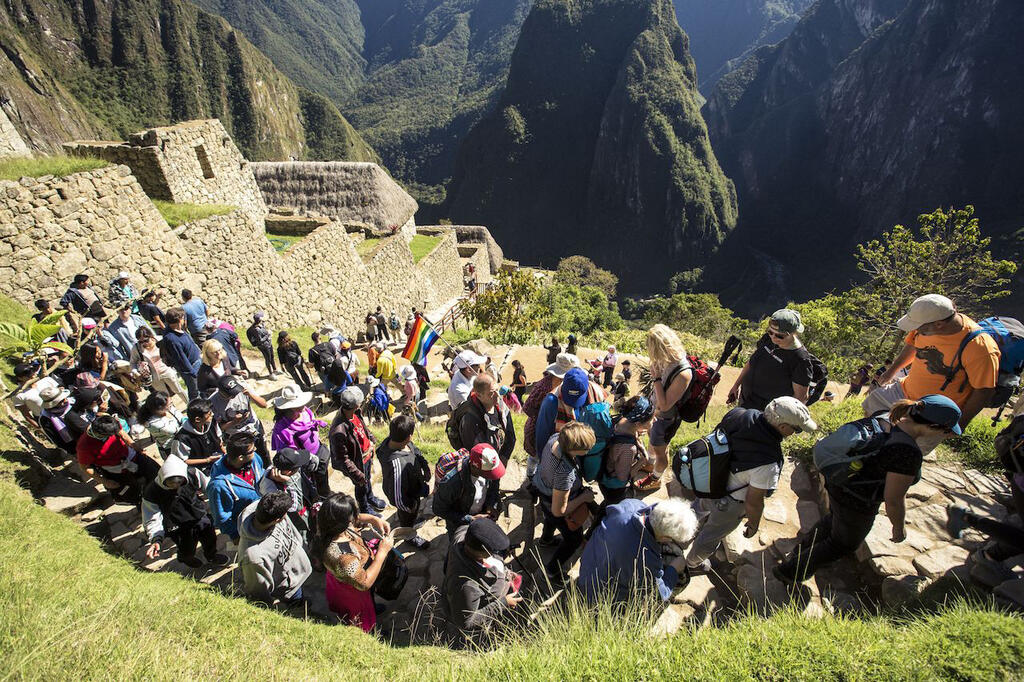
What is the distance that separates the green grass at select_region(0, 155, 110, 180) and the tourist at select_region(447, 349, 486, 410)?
8.14m

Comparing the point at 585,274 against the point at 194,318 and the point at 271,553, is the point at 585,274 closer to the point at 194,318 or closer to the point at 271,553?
the point at 194,318

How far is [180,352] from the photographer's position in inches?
228

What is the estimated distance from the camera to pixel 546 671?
2217 millimetres

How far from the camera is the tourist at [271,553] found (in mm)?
3000

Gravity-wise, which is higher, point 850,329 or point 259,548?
point 850,329

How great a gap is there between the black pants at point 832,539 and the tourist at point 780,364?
1.05 meters

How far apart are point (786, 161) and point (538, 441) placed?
125 meters

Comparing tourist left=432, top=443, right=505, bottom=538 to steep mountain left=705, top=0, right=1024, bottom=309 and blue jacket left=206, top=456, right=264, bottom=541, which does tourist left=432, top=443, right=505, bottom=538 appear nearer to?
blue jacket left=206, top=456, right=264, bottom=541

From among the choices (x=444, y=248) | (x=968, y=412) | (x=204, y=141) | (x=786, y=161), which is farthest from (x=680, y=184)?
(x=968, y=412)

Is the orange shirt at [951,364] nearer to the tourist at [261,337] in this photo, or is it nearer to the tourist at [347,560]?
the tourist at [347,560]

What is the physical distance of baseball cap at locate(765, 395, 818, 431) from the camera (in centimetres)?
282

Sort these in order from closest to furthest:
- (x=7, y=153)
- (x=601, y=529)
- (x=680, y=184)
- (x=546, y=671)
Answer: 1. (x=546, y=671)
2. (x=601, y=529)
3. (x=7, y=153)
4. (x=680, y=184)

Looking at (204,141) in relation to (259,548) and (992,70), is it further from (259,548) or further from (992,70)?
→ (992,70)

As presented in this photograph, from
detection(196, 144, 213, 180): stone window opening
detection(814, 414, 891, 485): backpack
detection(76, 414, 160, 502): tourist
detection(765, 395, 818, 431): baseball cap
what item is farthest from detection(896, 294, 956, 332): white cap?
detection(196, 144, 213, 180): stone window opening
